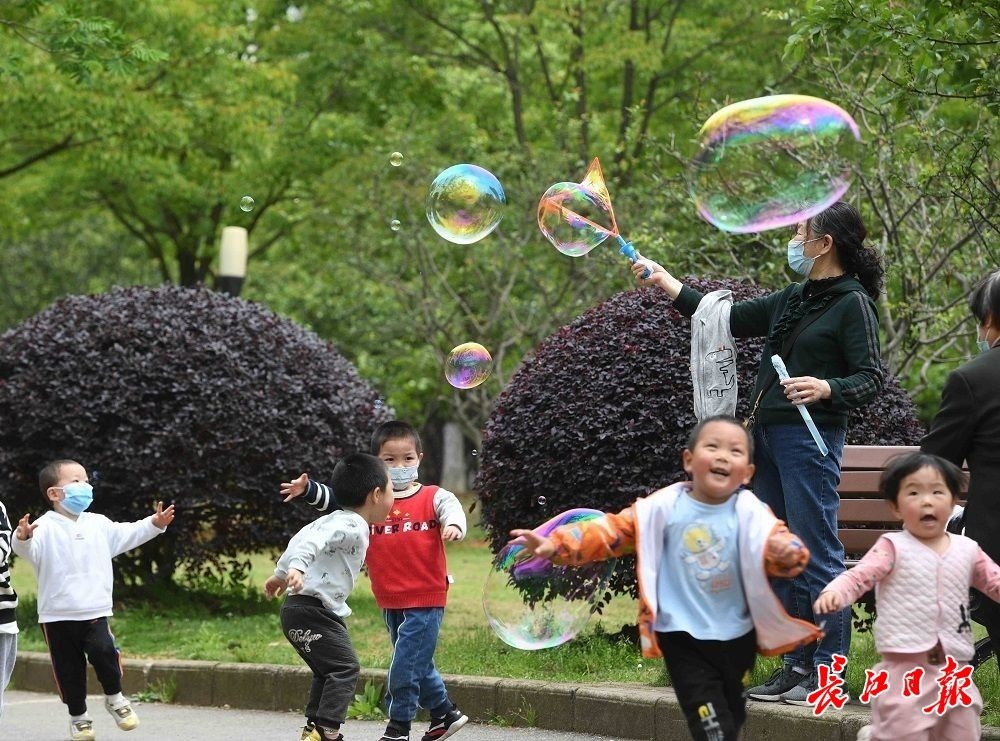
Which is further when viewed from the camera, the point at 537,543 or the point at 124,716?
the point at 124,716

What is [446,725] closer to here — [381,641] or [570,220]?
[570,220]

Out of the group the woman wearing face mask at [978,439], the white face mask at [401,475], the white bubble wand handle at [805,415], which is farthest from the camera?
the white face mask at [401,475]

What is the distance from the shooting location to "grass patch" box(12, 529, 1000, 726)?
7422mm

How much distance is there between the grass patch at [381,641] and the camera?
742cm

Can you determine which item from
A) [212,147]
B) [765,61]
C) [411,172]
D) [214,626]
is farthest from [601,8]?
[214,626]

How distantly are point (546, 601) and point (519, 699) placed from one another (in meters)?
1.65

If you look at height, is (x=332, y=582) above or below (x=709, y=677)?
below

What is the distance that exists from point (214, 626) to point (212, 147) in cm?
1374

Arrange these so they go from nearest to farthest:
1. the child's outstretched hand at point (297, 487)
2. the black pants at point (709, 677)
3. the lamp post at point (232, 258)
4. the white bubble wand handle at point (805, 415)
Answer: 1. the black pants at point (709, 677)
2. the white bubble wand handle at point (805, 415)
3. the child's outstretched hand at point (297, 487)
4. the lamp post at point (232, 258)

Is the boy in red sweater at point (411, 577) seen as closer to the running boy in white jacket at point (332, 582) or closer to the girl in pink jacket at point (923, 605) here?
the running boy in white jacket at point (332, 582)


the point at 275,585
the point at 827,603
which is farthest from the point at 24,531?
the point at 827,603

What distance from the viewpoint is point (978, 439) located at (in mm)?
5023

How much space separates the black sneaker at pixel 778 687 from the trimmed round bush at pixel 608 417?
145 cm

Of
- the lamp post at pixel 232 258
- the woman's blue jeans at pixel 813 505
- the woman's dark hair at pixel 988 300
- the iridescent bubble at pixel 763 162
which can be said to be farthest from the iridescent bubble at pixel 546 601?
the lamp post at pixel 232 258
